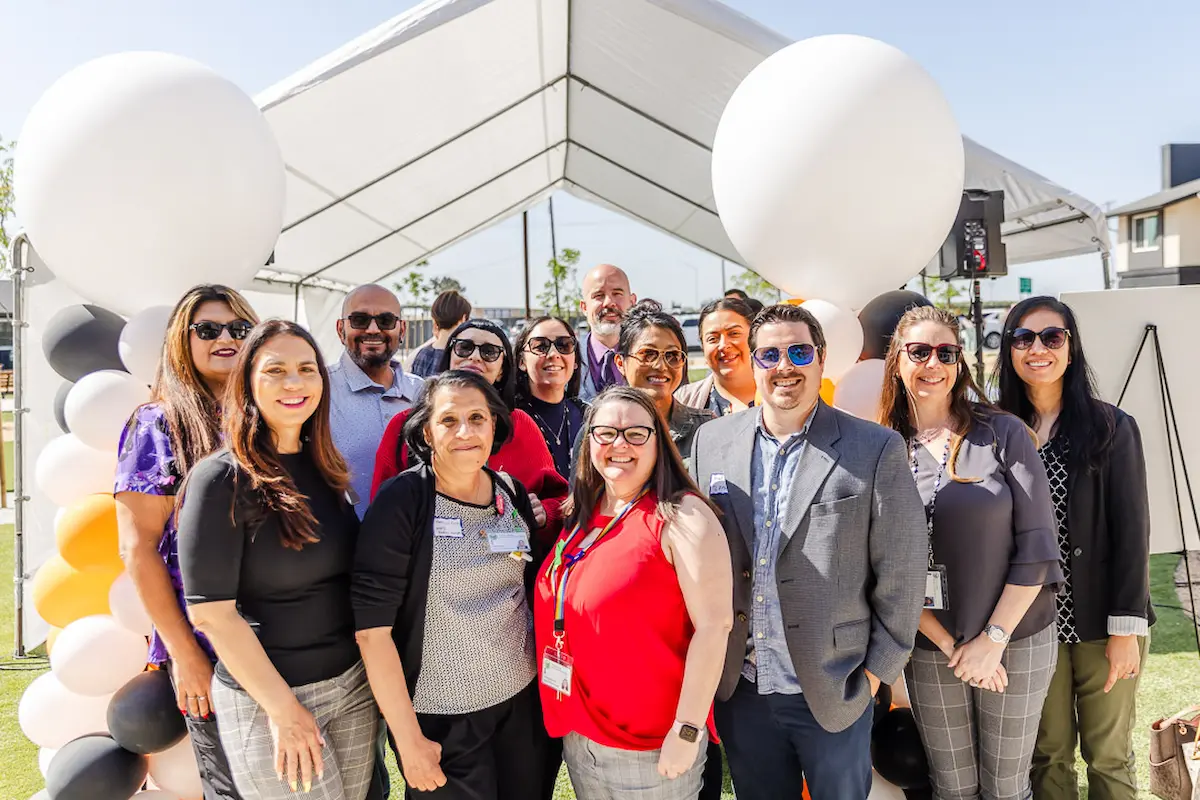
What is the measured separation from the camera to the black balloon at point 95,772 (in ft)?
7.54

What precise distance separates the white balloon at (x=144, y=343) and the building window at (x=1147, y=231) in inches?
954

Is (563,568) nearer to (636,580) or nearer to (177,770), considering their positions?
(636,580)

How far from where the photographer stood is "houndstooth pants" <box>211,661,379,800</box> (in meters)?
1.71

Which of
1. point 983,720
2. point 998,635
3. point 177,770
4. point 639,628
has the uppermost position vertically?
point 639,628

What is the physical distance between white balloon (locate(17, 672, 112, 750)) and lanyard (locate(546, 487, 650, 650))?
1786mm

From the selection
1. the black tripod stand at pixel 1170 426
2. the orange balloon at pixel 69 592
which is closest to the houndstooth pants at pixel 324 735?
the orange balloon at pixel 69 592

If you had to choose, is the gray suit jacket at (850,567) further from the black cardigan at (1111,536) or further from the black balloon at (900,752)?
the black cardigan at (1111,536)

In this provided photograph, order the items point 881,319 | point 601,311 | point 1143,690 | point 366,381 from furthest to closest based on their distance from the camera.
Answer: point 601,311, point 1143,690, point 881,319, point 366,381

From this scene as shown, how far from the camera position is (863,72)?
2537 mm

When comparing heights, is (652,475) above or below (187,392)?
below

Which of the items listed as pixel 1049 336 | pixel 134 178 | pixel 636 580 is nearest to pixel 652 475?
pixel 636 580

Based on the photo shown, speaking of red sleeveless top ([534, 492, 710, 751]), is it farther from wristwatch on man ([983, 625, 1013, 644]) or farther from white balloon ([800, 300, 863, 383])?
white balloon ([800, 300, 863, 383])

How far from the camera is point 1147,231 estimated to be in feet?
67.3

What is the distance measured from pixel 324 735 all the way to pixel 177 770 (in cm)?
101
